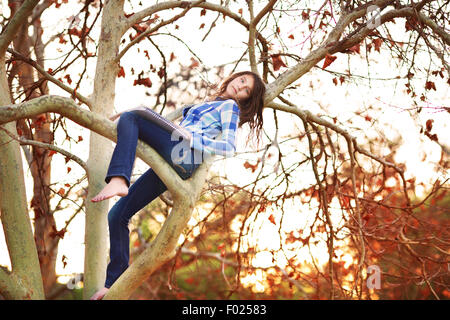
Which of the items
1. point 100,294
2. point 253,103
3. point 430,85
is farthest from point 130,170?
point 430,85

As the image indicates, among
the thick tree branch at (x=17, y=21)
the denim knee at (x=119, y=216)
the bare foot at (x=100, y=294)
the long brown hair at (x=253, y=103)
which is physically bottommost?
the bare foot at (x=100, y=294)

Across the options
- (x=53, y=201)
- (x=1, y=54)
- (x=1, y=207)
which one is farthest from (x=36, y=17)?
(x=1, y=207)

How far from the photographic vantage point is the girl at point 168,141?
2326 millimetres

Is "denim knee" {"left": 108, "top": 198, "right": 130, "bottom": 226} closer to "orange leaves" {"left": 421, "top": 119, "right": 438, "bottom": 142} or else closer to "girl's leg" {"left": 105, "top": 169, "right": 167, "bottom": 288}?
"girl's leg" {"left": 105, "top": 169, "right": 167, "bottom": 288}

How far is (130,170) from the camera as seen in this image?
2354 millimetres

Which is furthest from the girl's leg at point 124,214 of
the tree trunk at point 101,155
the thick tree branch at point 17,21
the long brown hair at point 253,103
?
the thick tree branch at point 17,21

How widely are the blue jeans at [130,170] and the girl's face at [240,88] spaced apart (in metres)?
0.71

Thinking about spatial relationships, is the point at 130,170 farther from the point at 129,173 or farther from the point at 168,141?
the point at 168,141

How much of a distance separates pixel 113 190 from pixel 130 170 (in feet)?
0.42

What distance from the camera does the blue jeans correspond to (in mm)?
2297

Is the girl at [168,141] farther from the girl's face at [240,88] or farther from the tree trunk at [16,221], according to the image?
the tree trunk at [16,221]

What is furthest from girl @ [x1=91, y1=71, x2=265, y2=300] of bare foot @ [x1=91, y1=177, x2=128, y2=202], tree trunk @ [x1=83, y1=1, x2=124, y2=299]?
tree trunk @ [x1=83, y1=1, x2=124, y2=299]

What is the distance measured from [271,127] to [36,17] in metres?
2.87
